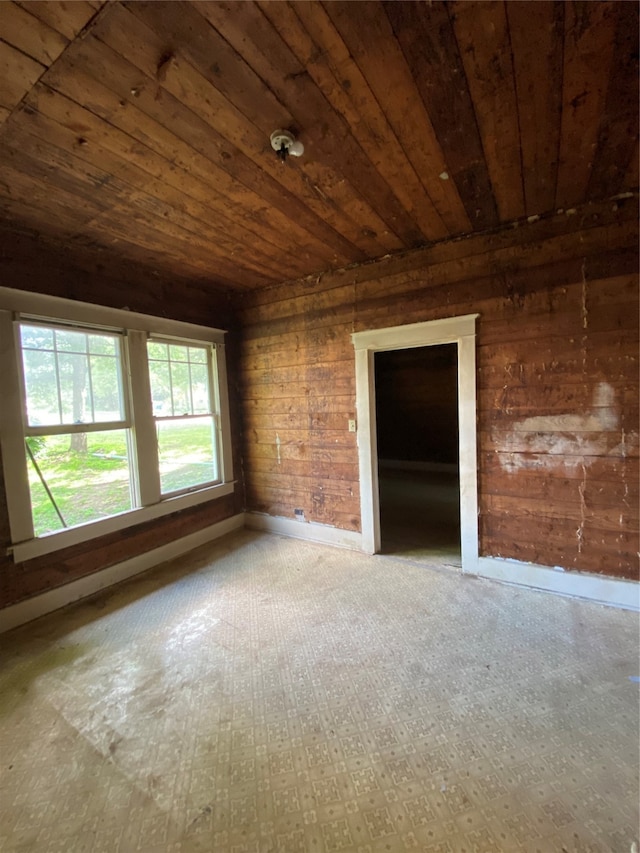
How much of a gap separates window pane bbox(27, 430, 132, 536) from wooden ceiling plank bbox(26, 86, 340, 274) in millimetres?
1829

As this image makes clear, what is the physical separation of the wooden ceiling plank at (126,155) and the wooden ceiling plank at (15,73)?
3 cm

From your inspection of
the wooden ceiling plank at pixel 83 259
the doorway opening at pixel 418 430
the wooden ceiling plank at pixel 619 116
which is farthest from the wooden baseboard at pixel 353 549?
the wooden ceiling plank at pixel 619 116

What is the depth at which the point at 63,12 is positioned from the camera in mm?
976

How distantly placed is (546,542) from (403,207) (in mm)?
2456

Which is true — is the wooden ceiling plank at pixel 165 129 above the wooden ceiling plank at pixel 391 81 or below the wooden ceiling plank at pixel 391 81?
above

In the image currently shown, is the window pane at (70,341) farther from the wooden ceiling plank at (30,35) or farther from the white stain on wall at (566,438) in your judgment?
the white stain on wall at (566,438)

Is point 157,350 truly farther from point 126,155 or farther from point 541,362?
point 541,362

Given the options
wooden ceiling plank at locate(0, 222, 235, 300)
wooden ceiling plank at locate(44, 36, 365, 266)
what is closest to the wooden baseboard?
wooden ceiling plank at locate(0, 222, 235, 300)

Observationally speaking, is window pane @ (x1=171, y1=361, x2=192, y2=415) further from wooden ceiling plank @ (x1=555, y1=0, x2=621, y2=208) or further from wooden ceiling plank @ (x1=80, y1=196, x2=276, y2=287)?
wooden ceiling plank @ (x1=555, y1=0, x2=621, y2=208)

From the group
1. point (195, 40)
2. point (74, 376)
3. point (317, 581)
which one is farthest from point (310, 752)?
point (74, 376)

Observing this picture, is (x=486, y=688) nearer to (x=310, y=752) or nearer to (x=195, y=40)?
(x=310, y=752)

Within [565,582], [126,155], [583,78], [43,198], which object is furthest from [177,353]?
[565,582]

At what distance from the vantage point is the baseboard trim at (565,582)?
217 centimetres

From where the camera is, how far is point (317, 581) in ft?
8.75
